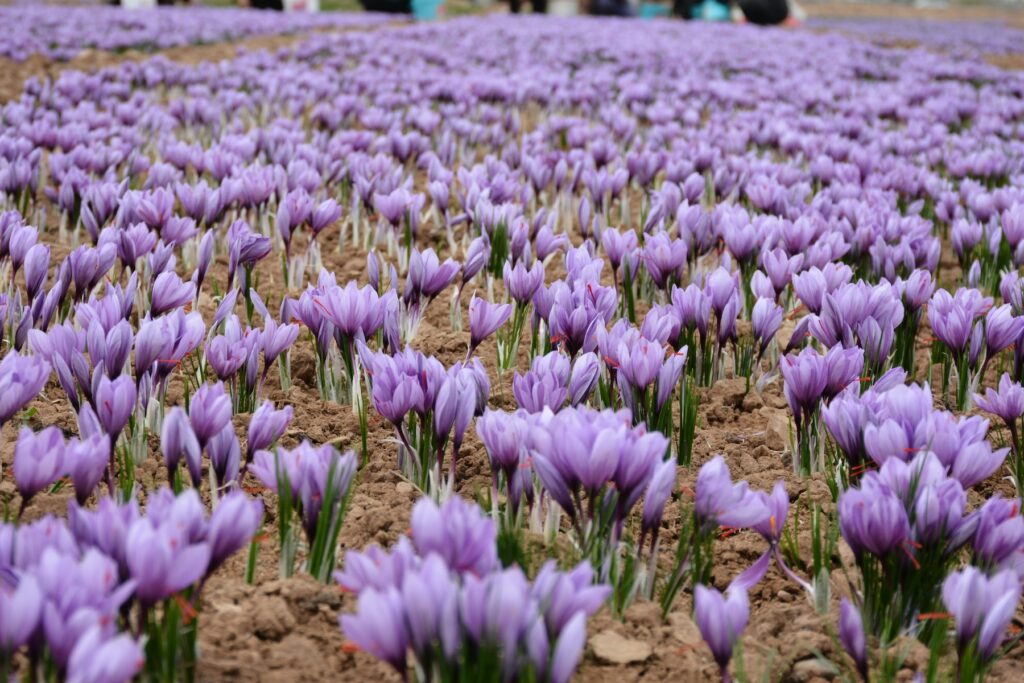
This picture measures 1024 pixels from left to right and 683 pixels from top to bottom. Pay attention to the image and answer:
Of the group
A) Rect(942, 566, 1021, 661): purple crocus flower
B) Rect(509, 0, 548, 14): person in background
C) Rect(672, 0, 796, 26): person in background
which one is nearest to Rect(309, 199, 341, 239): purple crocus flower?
Rect(942, 566, 1021, 661): purple crocus flower

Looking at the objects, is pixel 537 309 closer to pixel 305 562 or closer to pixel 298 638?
pixel 305 562

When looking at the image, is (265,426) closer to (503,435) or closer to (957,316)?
(503,435)

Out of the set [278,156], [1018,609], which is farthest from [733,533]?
[278,156]

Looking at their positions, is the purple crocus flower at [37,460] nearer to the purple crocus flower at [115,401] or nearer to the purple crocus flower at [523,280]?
the purple crocus flower at [115,401]

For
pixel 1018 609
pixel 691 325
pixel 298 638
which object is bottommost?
pixel 1018 609

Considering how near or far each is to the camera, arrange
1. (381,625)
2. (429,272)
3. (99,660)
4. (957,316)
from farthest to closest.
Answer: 1. (429,272)
2. (957,316)
3. (381,625)
4. (99,660)

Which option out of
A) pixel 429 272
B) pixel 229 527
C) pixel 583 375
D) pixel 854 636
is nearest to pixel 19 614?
pixel 229 527

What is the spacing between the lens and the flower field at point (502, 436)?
155 centimetres

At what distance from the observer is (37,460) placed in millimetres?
1824

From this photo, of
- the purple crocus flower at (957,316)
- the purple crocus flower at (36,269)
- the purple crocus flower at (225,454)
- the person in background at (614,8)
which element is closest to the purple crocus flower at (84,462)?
the purple crocus flower at (225,454)

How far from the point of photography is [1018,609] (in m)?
2.23

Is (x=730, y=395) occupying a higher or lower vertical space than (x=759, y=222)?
lower

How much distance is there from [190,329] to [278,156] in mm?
3156

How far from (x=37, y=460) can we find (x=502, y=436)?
95cm
